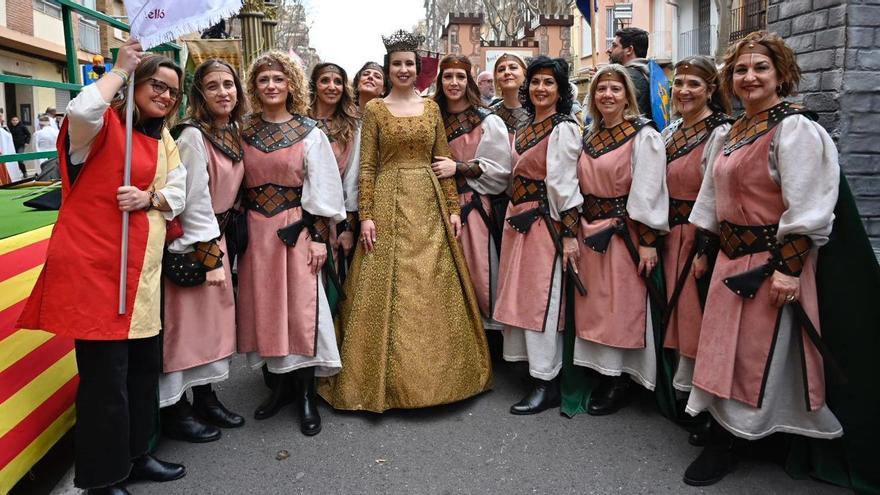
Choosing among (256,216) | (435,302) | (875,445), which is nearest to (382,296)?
(435,302)

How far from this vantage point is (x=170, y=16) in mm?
2885

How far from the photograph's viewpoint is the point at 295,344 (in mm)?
3617

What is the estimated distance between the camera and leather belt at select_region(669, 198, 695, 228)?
3.50 metres

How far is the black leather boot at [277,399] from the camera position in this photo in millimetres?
3760

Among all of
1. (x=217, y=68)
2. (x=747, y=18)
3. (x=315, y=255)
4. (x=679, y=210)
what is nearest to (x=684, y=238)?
(x=679, y=210)

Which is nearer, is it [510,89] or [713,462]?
[713,462]

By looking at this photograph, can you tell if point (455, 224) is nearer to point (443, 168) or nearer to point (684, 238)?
point (443, 168)

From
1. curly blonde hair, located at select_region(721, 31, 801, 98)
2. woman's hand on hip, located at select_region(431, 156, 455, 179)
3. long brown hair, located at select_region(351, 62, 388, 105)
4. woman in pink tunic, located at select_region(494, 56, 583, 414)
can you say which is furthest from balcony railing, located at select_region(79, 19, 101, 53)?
curly blonde hair, located at select_region(721, 31, 801, 98)

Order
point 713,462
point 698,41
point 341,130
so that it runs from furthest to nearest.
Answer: point 698,41 → point 341,130 → point 713,462

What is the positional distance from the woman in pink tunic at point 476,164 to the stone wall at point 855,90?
6.07 ft

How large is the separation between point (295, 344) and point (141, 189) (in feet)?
3.98

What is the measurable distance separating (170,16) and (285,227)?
115 centimetres

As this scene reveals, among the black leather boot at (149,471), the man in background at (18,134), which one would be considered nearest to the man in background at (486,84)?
the black leather boot at (149,471)

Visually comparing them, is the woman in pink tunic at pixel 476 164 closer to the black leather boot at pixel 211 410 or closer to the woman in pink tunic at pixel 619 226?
the woman in pink tunic at pixel 619 226
